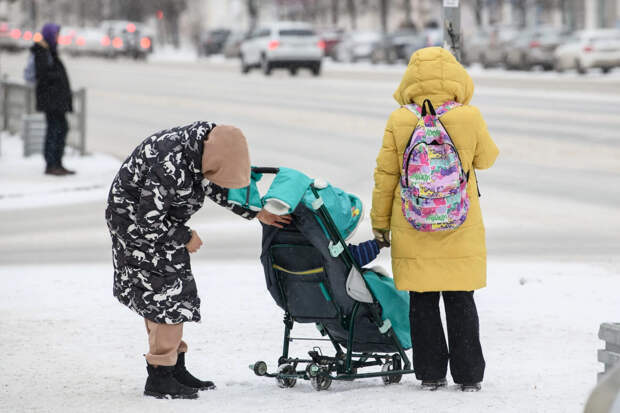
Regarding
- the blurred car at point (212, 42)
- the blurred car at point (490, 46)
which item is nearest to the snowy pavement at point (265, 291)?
the blurred car at point (490, 46)

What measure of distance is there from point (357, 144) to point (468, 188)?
14911 mm

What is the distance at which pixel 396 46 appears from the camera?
5272 centimetres

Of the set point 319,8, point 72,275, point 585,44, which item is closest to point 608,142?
point 72,275

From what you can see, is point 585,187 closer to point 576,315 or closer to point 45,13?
point 576,315

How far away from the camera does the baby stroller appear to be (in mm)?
5641

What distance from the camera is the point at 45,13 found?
14312 cm

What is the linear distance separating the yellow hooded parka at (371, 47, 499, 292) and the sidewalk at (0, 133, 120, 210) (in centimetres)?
925

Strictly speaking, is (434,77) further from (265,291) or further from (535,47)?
(535,47)

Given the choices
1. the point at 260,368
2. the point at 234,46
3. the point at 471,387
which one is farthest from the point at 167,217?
the point at 234,46

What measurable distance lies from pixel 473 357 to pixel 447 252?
1.69 feet

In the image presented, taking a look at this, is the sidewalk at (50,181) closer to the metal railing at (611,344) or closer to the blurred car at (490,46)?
the metal railing at (611,344)

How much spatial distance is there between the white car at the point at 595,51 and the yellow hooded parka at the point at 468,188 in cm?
3344

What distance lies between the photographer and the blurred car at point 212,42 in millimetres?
74375

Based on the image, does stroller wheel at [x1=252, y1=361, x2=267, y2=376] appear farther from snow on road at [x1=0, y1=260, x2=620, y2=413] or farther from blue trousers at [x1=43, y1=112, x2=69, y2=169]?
blue trousers at [x1=43, y1=112, x2=69, y2=169]
